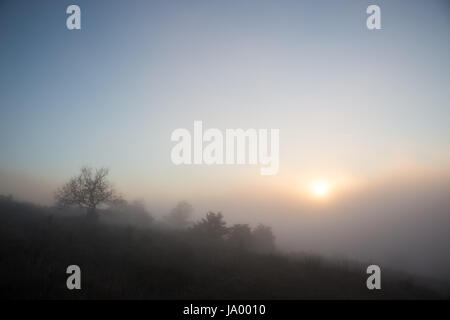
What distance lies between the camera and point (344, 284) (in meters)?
12.4

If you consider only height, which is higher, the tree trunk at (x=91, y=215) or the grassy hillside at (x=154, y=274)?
the tree trunk at (x=91, y=215)

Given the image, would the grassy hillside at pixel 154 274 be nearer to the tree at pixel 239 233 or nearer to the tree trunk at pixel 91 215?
the tree trunk at pixel 91 215

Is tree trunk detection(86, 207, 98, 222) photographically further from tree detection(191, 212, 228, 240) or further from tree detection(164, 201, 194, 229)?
tree detection(164, 201, 194, 229)

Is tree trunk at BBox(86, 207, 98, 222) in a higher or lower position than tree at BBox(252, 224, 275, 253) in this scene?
higher

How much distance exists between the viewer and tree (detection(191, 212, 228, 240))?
88.1ft

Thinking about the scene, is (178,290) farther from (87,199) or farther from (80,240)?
(87,199)

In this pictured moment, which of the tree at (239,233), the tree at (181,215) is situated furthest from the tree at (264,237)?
the tree at (181,215)

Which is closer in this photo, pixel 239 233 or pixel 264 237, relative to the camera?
pixel 239 233

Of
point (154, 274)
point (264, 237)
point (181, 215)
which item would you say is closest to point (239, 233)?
point (264, 237)

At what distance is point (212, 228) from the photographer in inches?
1070

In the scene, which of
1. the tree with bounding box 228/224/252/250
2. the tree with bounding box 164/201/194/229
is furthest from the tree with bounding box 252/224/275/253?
the tree with bounding box 164/201/194/229

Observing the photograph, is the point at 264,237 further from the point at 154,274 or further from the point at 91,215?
the point at 154,274

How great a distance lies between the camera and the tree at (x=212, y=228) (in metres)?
26.8
